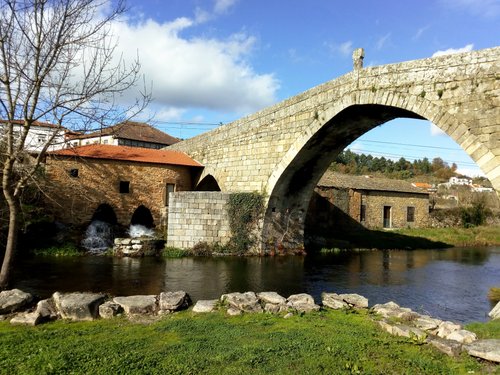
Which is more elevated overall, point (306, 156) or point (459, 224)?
point (306, 156)

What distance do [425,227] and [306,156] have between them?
53.9ft

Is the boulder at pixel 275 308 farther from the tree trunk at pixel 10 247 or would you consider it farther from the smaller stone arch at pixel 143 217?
the smaller stone arch at pixel 143 217

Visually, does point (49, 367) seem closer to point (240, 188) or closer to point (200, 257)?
point (200, 257)

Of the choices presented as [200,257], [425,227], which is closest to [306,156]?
[200,257]

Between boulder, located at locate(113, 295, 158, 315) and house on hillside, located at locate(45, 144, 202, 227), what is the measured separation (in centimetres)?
948

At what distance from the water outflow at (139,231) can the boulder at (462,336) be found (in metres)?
13.3

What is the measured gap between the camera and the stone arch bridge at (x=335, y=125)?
802 centimetres

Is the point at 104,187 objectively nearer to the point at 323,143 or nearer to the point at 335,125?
the point at 323,143

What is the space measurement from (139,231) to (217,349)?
524 inches

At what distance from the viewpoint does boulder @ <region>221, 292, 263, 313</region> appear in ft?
21.6

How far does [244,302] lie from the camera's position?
6684 millimetres

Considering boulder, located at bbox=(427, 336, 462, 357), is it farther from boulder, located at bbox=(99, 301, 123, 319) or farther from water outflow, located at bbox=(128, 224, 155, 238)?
water outflow, located at bbox=(128, 224, 155, 238)

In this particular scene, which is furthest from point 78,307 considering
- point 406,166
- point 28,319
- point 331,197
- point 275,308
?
point 406,166

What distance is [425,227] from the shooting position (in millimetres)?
27250
